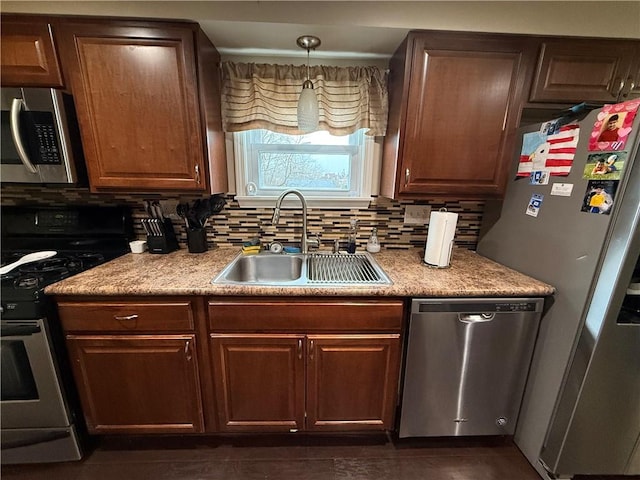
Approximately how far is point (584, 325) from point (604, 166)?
0.64 meters

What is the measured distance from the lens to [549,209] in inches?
47.4

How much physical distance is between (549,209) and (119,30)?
2.20 metres

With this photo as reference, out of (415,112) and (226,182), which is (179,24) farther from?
(415,112)

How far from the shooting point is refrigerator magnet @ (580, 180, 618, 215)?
953 millimetres

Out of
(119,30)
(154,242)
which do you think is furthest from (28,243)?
(119,30)

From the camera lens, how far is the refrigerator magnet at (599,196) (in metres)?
0.95

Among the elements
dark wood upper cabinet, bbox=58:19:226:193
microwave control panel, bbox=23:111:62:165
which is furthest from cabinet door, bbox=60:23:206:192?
microwave control panel, bbox=23:111:62:165

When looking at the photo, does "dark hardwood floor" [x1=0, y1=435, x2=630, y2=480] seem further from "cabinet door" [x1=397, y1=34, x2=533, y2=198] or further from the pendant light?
the pendant light

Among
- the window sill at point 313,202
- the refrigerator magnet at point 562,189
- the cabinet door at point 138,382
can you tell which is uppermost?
the refrigerator magnet at point 562,189

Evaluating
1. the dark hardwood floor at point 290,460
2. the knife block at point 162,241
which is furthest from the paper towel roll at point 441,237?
the knife block at point 162,241

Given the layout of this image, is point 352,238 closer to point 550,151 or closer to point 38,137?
point 550,151

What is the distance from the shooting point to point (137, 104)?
4.18ft

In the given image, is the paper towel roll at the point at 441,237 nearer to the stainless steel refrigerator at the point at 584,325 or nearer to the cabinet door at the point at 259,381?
the stainless steel refrigerator at the point at 584,325

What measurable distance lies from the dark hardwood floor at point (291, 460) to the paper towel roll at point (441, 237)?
104 centimetres
